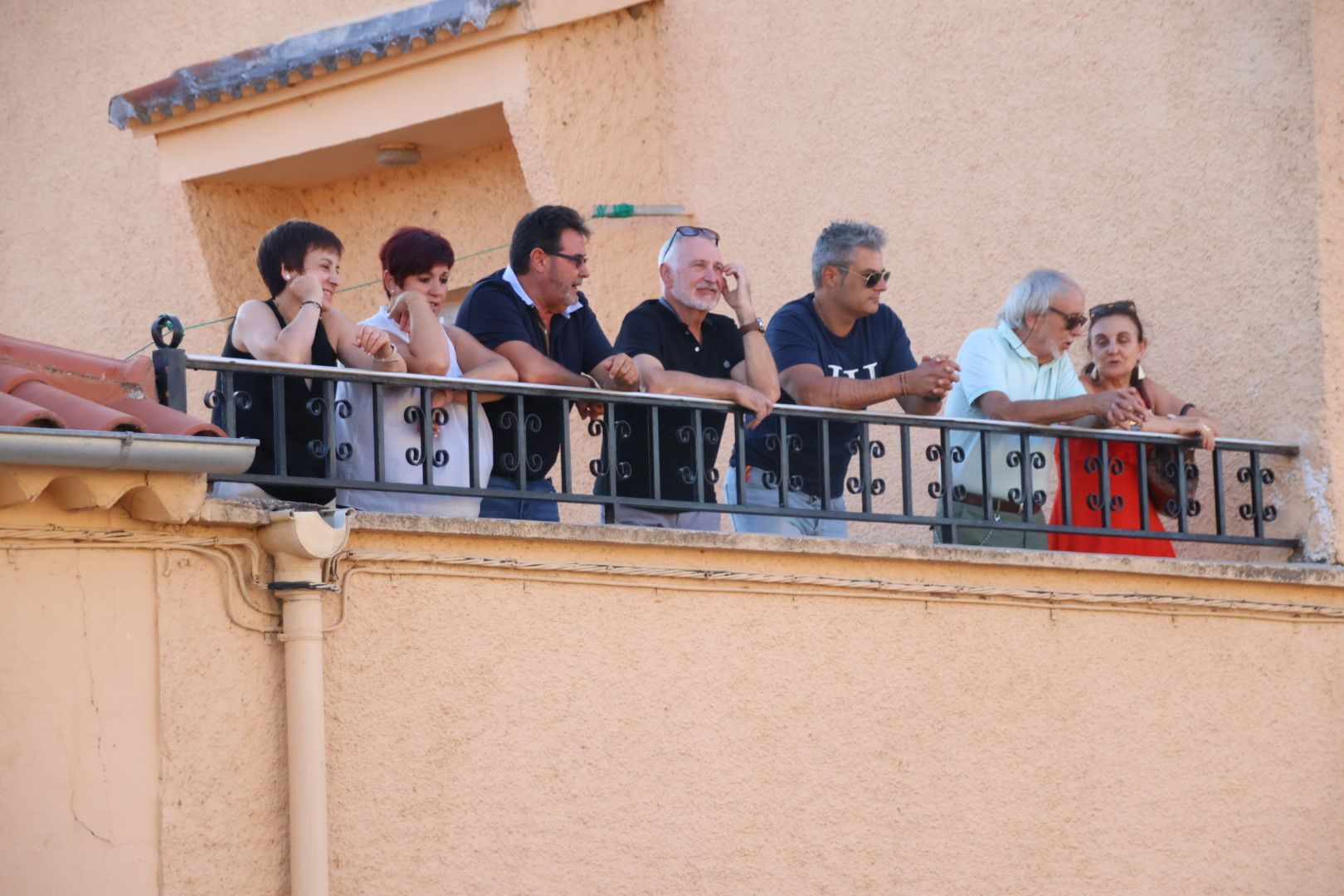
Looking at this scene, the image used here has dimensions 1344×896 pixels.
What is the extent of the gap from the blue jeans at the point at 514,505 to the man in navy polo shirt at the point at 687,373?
19 cm

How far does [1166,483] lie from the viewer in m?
7.95

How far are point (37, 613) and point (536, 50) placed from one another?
194 inches

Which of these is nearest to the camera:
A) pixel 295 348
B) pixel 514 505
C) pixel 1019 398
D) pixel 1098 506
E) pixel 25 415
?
pixel 25 415

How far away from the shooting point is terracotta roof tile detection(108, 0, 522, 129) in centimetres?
999

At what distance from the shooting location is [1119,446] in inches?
311

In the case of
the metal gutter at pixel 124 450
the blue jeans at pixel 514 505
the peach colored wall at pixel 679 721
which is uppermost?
the metal gutter at pixel 124 450

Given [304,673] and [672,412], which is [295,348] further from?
[672,412]

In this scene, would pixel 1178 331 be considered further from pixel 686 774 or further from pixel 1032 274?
pixel 686 774

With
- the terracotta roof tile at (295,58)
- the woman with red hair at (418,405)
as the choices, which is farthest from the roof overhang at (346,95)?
the woman with red hair at (418,405)

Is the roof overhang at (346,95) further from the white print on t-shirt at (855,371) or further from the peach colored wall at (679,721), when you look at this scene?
the peach colored wall at (679,721)

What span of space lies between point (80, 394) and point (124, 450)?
1.43 feet

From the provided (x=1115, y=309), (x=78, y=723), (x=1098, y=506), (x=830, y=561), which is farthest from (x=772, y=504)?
(x=78, y=723)

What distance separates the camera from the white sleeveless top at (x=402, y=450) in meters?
6.49

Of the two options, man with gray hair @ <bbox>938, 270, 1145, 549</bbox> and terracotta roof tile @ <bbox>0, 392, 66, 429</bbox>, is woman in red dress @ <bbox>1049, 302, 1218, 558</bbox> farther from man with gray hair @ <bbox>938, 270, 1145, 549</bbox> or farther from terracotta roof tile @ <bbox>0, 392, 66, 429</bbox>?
terracotta roof tile @ <bbox>0, 392, 66, 429</bbox>
